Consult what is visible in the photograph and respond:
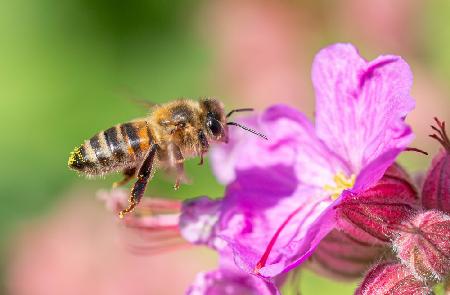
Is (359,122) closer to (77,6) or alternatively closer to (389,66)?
(389,66)

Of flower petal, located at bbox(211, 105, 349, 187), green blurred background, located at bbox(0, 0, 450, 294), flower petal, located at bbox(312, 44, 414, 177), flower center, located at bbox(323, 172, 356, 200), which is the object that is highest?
flower petal, located at bbox(312, 44, 414, 177)

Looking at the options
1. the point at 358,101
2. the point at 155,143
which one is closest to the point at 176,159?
the point at 155,143

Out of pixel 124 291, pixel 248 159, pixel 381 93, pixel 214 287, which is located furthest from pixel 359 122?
pixel 124 291

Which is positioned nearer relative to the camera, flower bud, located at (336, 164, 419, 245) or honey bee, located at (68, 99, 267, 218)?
flower bud, located at (336, 164, 419, 245)

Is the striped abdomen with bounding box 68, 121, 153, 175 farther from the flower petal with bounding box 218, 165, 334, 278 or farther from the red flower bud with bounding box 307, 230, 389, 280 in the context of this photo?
the red flower bud with bounding box 307, 230, 389, 280

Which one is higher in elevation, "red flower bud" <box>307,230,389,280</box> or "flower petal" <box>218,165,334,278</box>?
"flower petal" <box>218,165,334,278</box>

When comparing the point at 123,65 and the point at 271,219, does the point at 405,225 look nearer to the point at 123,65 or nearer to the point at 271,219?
the point at 271,219

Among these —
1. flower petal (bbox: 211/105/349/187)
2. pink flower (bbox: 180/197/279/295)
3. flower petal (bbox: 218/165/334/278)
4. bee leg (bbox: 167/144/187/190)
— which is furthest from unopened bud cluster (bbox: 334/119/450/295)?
bee leg (bbox: 167/144/187/190)
